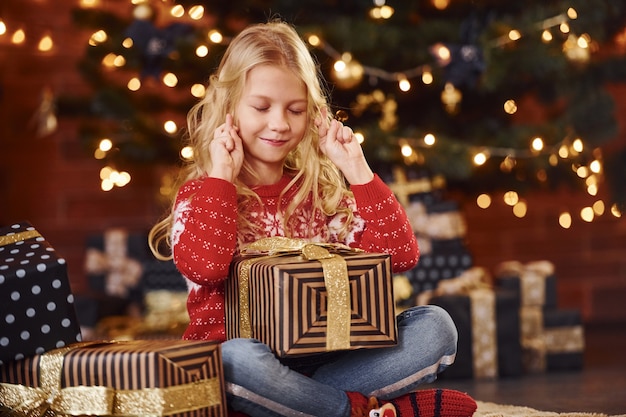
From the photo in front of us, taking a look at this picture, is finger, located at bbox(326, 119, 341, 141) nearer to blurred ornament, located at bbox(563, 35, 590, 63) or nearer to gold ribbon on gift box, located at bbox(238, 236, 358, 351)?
gold ribbon on gift box, located at bbox(238, 236, 358, 351)

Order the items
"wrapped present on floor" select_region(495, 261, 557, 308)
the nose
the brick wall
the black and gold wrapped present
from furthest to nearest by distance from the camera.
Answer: the brick wall → "wrapped present on floor" select_region(495, 261, 557, 308) → the black and gold wrapped present → the nose

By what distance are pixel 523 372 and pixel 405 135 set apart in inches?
26.0

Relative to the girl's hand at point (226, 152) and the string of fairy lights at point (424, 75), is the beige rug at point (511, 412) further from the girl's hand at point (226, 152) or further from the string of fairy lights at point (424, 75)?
the string of fairy lights at point (424, 75)

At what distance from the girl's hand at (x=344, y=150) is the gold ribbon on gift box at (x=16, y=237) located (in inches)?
20.1

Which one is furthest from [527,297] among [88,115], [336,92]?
[88,115]

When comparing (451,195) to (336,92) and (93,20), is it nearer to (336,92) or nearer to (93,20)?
(336,92)

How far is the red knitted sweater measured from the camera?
1407 mm

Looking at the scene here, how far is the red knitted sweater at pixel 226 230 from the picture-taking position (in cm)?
141

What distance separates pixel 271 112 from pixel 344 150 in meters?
0.15

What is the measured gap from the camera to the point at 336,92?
2.47 m

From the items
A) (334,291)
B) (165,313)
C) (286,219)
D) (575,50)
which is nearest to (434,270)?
(575,50)

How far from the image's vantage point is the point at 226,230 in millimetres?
1433

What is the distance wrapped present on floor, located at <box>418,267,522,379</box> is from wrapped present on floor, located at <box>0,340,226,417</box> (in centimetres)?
110

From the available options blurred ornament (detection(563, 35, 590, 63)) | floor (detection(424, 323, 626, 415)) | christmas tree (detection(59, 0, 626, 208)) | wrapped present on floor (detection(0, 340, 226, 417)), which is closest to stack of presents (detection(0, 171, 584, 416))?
wrapped present on floor (detection(0, 340, 226, 417))
